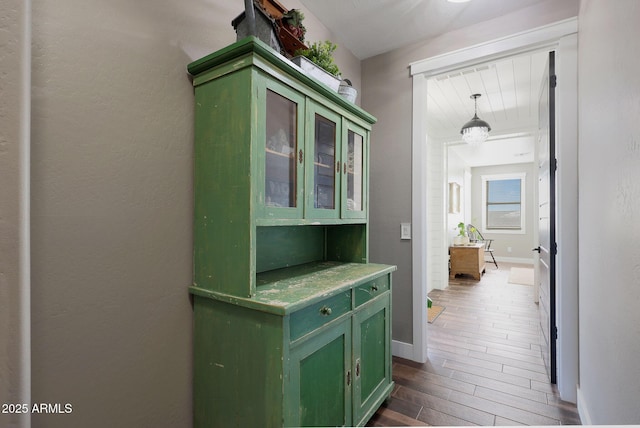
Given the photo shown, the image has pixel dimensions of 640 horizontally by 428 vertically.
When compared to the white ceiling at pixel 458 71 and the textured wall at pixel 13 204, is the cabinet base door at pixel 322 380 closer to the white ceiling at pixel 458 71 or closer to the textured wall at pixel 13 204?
the textured wall at pixel 13 204

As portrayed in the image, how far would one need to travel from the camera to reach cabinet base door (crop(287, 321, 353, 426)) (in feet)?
3.95

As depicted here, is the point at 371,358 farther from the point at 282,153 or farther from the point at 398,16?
the point at 398,16

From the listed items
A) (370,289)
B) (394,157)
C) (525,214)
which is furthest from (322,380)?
(525,214)

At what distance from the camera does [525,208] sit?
814 cm

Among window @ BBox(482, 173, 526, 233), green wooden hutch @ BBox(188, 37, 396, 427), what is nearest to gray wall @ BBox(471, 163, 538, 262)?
window @ BBox(482, 173, 526, 233)

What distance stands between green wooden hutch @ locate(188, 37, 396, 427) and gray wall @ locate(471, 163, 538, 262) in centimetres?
815

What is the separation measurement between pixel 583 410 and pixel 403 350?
114cm

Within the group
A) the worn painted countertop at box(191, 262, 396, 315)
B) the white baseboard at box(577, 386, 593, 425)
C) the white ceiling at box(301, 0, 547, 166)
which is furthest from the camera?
the white ceiling at box(301, 0, 547, 166)

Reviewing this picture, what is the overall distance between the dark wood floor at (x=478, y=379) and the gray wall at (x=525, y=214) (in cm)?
516

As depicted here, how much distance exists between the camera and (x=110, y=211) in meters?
1.13

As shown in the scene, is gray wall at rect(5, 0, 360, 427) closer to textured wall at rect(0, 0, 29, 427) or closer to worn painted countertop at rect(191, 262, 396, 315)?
textured wall at rect(0, 0, 29, 427)

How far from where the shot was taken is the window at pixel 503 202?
8203mm

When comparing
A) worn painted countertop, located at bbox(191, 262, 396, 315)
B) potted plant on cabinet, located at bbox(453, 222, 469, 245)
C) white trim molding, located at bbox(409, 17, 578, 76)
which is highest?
white trim molding, located at bbox(409, 17, 578, 76)

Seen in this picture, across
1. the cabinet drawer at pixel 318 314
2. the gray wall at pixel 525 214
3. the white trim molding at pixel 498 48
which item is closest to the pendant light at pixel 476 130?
the white trim molding at pixel 498 48
